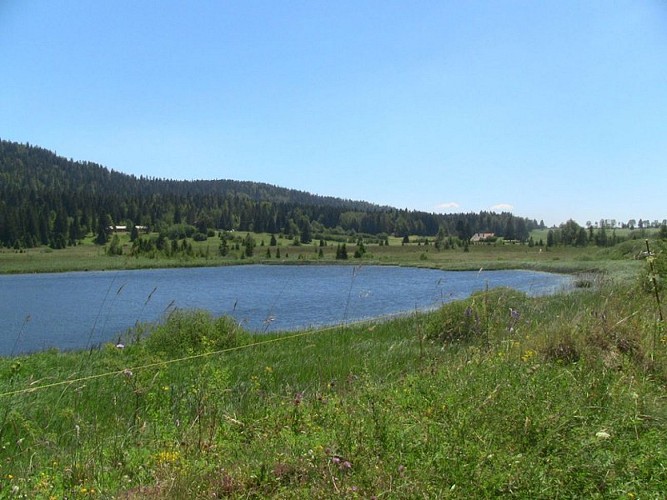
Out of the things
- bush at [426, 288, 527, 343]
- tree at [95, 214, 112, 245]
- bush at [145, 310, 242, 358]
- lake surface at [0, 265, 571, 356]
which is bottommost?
lake surface at [0, 265, 571, 356]

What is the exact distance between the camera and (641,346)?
5426 mm

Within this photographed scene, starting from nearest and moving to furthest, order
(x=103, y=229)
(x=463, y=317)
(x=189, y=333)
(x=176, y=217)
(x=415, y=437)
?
1. (x=415, y=437)
2. (x=463, y=317)
3. (x=189, y=333)
4. (x=103, y=229)
5. (x=176, y=217)

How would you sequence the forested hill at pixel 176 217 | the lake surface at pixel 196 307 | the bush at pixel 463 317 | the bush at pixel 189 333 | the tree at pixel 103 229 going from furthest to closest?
1. the tree at pixel 103 229
2. the forested hill at pixel 176 217
3. the lake surface at pixel 196 307
4. the bush at pixel 189 333
5. the bush at pixel 463 317

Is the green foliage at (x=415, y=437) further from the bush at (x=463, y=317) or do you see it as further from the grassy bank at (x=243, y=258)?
the grassy bank at (x=243, y=258)

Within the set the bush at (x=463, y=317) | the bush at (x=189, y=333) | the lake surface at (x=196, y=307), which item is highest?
the bush at (x=463, y=317)

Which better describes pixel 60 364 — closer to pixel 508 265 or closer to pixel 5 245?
pixel 508 265

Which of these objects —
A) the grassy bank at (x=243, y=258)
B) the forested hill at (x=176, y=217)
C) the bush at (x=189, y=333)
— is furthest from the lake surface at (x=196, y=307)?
the forested hill at (x=176, y=217)

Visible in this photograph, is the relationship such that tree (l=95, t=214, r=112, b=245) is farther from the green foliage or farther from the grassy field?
the green foliage

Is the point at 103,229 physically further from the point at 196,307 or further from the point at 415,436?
the point at 415,436

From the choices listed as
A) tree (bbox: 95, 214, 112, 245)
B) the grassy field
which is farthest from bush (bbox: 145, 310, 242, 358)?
tree (bbox: 95, 214, 112, 245)

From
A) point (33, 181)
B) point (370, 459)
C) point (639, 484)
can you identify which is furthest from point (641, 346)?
point (33, 181)

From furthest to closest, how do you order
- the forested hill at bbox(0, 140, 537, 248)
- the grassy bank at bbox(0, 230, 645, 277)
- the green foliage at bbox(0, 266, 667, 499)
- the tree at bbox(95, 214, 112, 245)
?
the tree at bbox(95, 214, 112, 245) → the forested hill at bbox(0, 140, 537, 248) → the grassy bank at bbox(0, 230, 645, 277) → the green foliage at bbox(0, 266, 667, 499)

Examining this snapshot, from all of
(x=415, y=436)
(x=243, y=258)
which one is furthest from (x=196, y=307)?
(x=243, y=258)

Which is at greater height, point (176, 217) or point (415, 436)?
point (176, 217)
